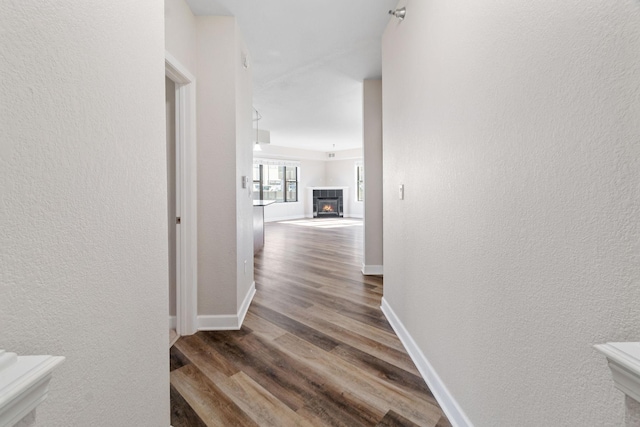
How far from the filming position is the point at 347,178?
10.7 metres

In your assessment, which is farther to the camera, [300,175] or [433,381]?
[300,175]

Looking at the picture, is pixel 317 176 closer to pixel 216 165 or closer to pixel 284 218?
pixel 284 218

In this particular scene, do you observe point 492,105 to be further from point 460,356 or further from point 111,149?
point 111,149

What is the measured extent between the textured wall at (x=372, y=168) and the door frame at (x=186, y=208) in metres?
2.15

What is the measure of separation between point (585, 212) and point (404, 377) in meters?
1.37

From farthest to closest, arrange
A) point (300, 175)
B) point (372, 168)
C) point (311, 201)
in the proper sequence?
point (311, 201), point (300, 175), point (372, 168)

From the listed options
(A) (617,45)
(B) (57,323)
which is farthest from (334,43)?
(B) (57,323)

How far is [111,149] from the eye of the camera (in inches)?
30.2

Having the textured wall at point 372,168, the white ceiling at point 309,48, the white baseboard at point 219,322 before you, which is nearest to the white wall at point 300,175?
the white ceiling at point 309,48

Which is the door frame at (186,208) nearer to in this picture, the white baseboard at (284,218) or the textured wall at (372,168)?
the textured wall at (372,168)

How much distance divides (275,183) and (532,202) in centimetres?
943

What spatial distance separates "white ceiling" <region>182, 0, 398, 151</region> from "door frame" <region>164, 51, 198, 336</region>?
75 cm

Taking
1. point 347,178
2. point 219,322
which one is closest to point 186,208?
point 219,322

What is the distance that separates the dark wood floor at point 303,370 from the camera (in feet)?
4.44
